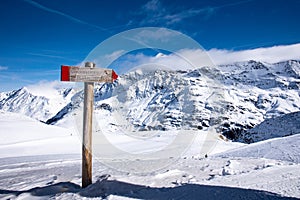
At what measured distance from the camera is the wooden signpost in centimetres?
472

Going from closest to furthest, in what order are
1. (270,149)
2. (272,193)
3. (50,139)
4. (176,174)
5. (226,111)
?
(272,193) → (176,174) → (270,149) → (50,139) → (226,111)

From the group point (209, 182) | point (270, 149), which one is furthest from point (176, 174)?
point (270, 149)

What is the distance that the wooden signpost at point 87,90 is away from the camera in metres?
4.72

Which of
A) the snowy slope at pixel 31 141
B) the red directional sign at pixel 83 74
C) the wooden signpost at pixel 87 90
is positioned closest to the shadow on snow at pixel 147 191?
the wooden signpost at pixel 87 90

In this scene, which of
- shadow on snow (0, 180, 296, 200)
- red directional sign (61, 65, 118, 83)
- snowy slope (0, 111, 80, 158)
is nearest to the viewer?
shadow on snow (0, 180, 296, 200)

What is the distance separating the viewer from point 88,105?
479 centimetres

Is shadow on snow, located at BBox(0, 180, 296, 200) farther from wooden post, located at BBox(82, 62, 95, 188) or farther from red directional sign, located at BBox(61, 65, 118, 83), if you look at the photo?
red directional sign, located at BBox(61, 65, 118, 83)

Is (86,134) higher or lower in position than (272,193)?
higher

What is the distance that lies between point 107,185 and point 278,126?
24038mm

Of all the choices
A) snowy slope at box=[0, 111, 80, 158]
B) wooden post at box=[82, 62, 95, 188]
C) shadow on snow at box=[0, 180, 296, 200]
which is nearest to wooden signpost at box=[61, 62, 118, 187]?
wooden post at box=[82, 62, 95, 188]

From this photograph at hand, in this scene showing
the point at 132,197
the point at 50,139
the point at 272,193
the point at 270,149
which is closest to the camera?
the point at 272,193

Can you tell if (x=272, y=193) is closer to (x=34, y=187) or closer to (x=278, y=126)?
(x=34, y=187)

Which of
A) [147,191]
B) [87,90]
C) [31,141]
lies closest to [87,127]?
[87,90]

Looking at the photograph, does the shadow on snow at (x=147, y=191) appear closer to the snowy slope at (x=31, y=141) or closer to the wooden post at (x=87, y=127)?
the wooden post at (x=87, y=127)
